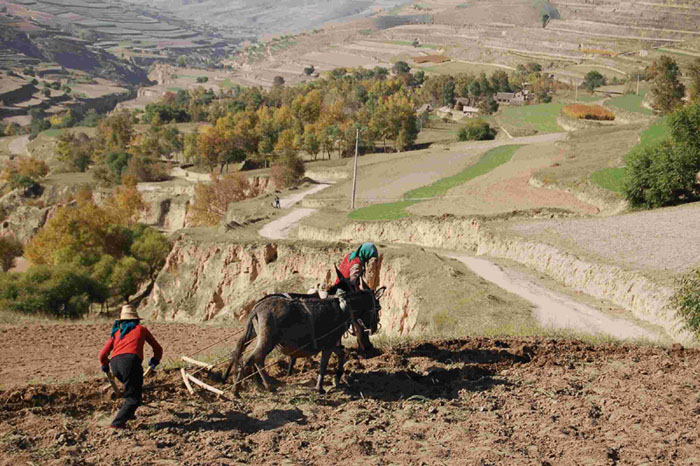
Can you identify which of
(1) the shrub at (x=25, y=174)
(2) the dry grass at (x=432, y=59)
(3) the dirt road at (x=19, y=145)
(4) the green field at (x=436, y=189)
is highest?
(2) the dry grass at (x=432, y=59)

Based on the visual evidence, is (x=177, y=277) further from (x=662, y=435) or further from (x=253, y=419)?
(x=662, y=435)

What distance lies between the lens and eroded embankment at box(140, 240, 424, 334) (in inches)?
1059

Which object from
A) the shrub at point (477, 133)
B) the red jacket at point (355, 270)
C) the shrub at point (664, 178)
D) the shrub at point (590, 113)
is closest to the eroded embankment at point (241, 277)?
the red jacket at point (355, 270)

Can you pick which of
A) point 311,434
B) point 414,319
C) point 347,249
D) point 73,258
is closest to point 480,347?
point 311,434

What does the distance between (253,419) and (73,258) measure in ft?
136

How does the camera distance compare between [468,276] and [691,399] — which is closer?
[691,399]

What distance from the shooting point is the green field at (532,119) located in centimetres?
8288

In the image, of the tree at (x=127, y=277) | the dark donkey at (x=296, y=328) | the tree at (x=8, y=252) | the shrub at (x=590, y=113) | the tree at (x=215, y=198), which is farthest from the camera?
the shrub at (x=590, y=113)

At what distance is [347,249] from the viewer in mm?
30281

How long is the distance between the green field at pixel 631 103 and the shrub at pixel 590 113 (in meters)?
2.41

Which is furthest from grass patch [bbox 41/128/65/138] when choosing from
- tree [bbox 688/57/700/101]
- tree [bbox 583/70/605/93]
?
tree [bbox 688/57/700/101]

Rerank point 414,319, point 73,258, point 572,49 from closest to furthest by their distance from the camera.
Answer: point 414,319 < point 73,258 < point 572,49

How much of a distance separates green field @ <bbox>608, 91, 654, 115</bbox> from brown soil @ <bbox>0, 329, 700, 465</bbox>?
7642cm

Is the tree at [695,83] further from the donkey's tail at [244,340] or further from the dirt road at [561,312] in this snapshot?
the donkey's tail at [244,340]
